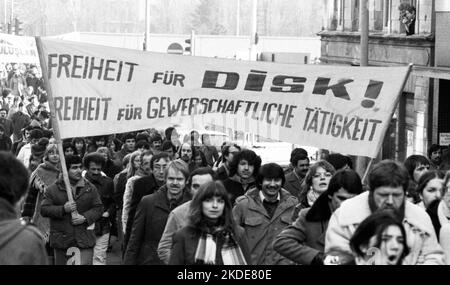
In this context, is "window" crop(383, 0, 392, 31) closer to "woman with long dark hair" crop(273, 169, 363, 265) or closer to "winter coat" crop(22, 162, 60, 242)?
"winter coat" crop(22, 162, 60, 242)

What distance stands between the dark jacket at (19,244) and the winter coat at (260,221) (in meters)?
4.54

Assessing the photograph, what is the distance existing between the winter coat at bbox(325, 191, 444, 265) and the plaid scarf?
2.03 feet

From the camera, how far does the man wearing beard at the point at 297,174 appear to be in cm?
1465

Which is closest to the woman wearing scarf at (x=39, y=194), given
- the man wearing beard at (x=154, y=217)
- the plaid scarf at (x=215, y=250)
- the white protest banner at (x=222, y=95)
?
the white protest banner at (x=222, y=95)

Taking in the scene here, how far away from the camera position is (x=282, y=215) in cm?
1083

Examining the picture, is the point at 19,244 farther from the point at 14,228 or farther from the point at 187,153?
the point at 187,153

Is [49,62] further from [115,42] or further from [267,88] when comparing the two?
[115,42]

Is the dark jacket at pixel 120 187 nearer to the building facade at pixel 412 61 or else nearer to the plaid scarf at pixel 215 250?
the building facade at pixel 412 61

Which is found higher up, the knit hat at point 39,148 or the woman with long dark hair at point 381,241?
the woman with long dark hair at point 381,241

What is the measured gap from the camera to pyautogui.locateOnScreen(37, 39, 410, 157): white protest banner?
12.6m

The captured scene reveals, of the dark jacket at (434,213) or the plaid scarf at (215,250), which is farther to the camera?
the dark jacket at (434,213)

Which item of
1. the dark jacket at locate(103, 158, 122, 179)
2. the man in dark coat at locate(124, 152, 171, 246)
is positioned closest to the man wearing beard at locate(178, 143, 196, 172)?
the dark jacket at locate(103, 158, 122, 179)

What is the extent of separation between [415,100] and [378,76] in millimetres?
14309
